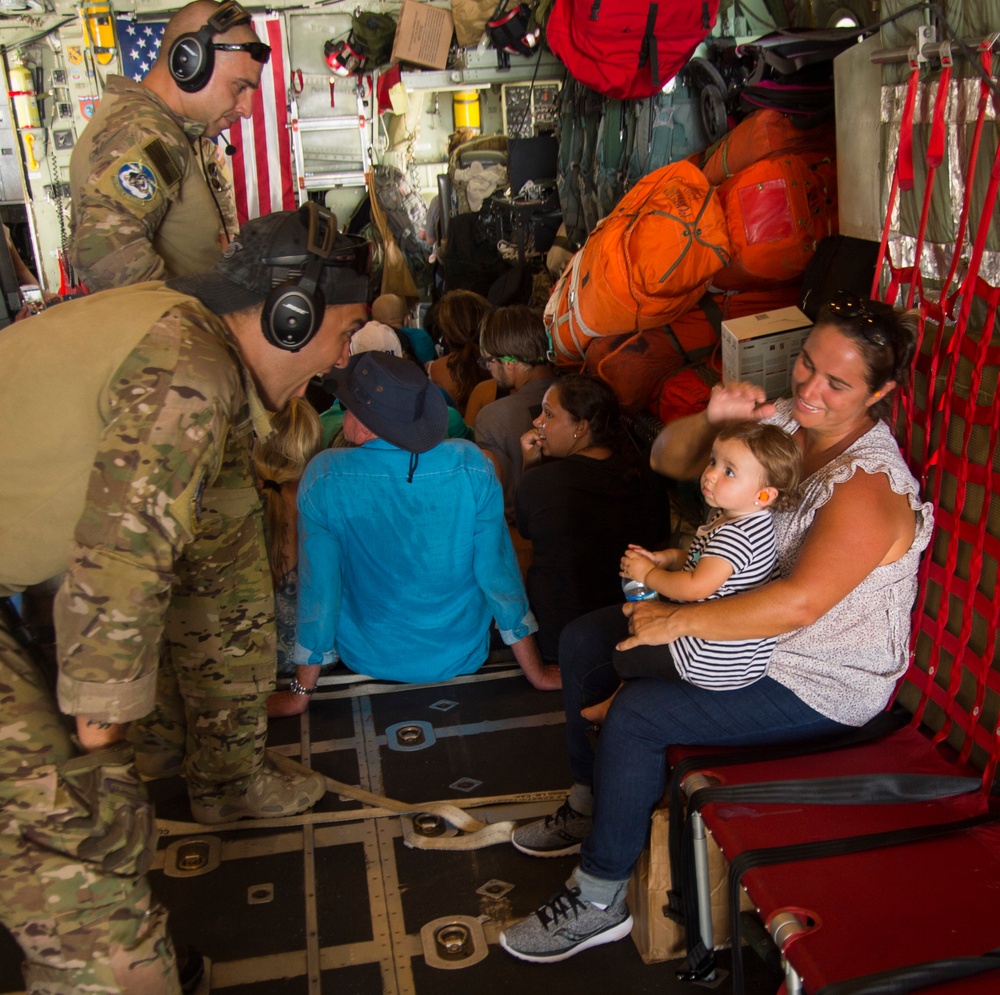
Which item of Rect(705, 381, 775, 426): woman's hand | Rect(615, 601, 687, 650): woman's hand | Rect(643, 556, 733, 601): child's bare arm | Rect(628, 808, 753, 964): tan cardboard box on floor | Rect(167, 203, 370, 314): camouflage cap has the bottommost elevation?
Rect(628, 808, 753, 964): tan cardboard box on floor

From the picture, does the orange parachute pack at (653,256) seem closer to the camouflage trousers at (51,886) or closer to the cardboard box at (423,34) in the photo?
the camouflage trousers at (51,886)

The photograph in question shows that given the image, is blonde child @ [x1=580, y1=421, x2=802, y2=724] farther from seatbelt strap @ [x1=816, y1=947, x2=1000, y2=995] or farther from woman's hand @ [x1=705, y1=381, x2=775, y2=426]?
seatbelt strap @ [x1=816, y1=947, x2=1000, y2=995]

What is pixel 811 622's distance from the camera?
2.19 metres

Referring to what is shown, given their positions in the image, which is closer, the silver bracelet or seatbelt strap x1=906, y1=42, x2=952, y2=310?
seatbelt strap x1=906, y1=42, x2=952, y2=310

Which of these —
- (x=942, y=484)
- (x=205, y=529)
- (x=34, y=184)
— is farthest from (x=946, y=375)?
(x=34, y=184)

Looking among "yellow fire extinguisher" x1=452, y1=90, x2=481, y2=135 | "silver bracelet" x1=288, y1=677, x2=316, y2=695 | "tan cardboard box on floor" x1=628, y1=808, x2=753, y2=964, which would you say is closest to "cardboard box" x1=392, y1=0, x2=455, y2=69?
"yellow fire extinguisher" x1=452, y1=90, x2=481, y2=135

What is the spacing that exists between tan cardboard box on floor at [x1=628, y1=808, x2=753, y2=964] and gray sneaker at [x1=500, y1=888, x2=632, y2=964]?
80mm

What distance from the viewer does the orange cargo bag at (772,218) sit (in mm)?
3656

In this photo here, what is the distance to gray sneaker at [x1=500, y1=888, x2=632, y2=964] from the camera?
Result: 239cm

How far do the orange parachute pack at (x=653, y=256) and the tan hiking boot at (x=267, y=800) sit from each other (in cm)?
221

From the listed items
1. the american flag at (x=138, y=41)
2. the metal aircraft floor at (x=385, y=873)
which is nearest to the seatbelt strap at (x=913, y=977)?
A: the metal aircraft floor at (x=385, y=873)

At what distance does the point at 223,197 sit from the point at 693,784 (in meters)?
2.99

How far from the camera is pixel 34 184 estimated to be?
8.98 m

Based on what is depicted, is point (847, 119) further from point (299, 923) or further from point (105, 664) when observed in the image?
point (299, 923)
